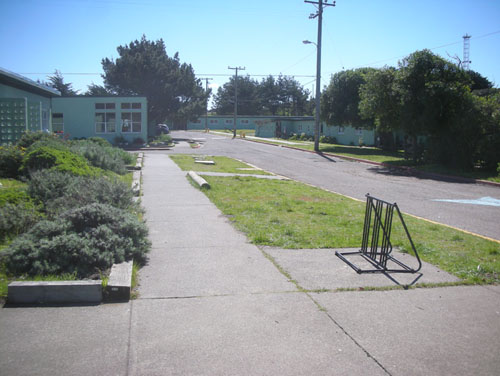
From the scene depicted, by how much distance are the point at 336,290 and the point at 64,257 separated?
3097mm

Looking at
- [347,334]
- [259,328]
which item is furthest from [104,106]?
[347,334]

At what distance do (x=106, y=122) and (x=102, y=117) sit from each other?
536mm

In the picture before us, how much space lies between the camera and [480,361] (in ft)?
11.3

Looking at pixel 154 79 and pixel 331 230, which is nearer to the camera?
pixel 331 230

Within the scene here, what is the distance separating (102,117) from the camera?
37375mm

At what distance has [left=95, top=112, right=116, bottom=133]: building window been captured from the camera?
37.3m

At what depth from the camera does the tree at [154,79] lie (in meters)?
48.7

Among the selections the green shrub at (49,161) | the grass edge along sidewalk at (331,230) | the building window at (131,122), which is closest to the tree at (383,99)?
the grass edge along sidewalk at (331,230)

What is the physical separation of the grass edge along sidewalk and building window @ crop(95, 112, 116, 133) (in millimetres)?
28221

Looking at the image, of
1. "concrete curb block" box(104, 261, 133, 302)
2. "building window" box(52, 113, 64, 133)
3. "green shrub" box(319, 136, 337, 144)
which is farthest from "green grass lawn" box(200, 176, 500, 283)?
"green shrub" box(319, 136, 337, 144)

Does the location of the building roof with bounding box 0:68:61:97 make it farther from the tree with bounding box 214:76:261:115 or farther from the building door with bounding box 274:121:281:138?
the tree with bounding box 214:76:261:115

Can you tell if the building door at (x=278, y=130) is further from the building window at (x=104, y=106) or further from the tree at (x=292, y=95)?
the tree at (x=292, y=95)

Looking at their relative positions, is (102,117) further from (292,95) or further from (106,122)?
(292,95)

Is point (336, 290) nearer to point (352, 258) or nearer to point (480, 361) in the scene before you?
point (352, 258)
